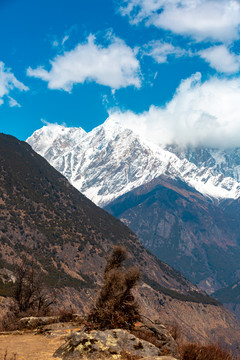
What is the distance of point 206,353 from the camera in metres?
16.8

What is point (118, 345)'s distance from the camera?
15.9m

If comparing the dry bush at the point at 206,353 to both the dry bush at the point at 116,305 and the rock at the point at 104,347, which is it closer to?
the rock at the point at 104,347

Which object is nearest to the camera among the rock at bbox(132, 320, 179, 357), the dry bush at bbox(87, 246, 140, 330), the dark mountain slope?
the rock at bbox(132, 320, 179, 357)

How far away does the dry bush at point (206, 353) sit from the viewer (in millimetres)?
16547

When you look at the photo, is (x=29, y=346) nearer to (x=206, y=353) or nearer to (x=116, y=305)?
(x=116, y=305)

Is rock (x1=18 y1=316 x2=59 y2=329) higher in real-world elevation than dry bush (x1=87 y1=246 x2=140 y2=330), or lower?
lower

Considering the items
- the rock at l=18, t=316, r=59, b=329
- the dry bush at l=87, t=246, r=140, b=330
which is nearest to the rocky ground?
the dry bush at l=87, t=246, r=140, b=330

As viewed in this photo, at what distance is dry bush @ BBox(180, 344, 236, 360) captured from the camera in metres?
16.5

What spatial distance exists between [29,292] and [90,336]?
870 inches

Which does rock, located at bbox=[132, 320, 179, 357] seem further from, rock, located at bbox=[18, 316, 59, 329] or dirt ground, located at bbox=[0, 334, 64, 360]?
rock, located at bbox=[18, 316, 59, 329]

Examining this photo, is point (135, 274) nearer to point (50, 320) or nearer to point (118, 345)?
point (50, 320)

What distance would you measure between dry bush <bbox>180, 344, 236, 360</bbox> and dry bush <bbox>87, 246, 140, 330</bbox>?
4991 millimetres

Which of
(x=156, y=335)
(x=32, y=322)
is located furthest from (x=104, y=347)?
(x=32, y=322)

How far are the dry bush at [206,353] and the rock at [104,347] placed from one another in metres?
1.91
